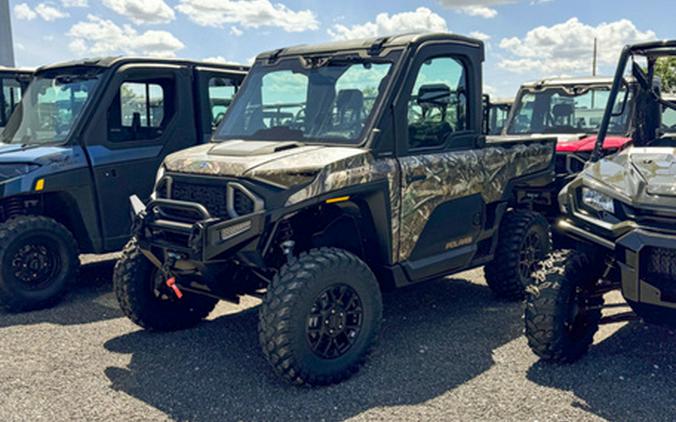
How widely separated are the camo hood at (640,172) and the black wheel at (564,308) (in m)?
0.59

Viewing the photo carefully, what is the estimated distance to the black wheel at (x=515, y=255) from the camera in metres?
6.11

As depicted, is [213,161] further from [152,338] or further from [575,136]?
[575,136]

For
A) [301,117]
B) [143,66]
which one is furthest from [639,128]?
[143,66]

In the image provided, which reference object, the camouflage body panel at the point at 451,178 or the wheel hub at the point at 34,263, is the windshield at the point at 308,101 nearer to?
the camouflage body panel at the point at 451,178

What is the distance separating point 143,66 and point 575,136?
5.42 meters

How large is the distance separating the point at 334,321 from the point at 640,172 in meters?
2.16

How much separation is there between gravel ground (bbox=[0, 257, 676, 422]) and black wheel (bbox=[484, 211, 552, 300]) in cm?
21

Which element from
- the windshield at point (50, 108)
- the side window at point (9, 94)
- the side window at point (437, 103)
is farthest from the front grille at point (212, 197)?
the side window at point (9, 94)

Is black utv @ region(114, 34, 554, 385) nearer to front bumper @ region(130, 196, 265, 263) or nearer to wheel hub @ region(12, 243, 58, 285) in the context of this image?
front bumper @ region(130, 196, 265, 263)

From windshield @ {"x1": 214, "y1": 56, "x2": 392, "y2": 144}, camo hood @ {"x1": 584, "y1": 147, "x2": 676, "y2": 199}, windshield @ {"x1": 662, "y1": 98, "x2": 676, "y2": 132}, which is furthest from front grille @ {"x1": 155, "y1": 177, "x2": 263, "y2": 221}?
windshield @ {"x1": 662, "y1": 98, "x2": 676, "y2": 132}

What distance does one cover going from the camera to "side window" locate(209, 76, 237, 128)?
7.41 m

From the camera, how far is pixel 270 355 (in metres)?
4.18

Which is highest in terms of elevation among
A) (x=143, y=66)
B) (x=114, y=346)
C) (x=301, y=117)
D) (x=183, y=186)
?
(x=143, y=66)

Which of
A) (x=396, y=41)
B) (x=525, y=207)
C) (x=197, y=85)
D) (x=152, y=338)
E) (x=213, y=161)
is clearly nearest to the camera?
(x=213, y=161)
